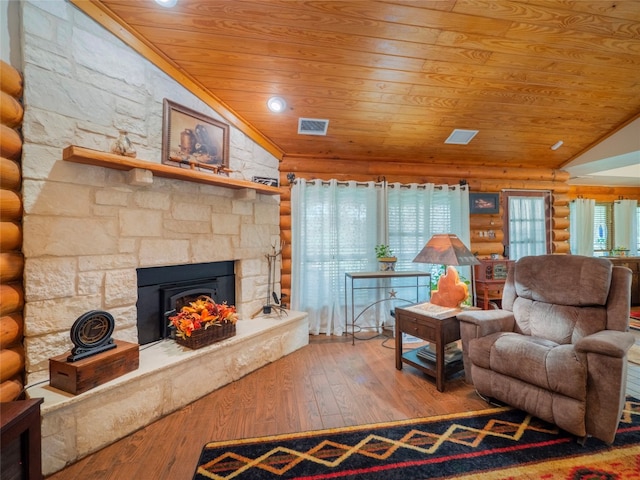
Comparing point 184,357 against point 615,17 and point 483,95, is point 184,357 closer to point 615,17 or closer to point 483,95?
point 483,95

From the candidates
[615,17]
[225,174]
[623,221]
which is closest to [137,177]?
[225,174]

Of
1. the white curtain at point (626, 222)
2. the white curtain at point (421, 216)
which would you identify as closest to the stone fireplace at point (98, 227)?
the white curtain at point (421, 216)

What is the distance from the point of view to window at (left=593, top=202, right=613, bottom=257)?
5.68 meters

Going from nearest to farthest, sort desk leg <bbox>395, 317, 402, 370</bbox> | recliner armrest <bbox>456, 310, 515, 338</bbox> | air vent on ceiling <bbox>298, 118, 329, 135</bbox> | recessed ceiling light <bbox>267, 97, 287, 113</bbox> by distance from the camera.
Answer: recliner armrest <bbox>456, 310, 515, 338</bbox> < desk leg <bbox>395, 317, 402, 370</bbox> < recessed ceiling light <bbox>267, 97, 287, 113</bbox> < air vent on ceiling <bbox>298, 118, 329, 135</bbox>

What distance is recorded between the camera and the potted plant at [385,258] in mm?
3582

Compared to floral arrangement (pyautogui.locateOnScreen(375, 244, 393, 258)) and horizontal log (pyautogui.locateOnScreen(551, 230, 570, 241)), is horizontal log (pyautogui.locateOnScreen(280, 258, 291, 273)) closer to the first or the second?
floral arrangement (pyautogui.locateOnScreen(375, 244, 393, 258))

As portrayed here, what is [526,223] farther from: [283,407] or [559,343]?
[283,407]

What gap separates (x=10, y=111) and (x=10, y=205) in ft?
1.72

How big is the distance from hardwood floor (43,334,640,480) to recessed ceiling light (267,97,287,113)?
2569 mm

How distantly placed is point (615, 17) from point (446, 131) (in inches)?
60.8

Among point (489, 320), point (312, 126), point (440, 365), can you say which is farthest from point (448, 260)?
point (312, 126)

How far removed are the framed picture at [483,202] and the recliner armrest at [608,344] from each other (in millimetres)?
2665

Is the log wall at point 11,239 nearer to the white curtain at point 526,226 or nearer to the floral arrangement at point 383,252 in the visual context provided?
the floral arrangement at point 383,252

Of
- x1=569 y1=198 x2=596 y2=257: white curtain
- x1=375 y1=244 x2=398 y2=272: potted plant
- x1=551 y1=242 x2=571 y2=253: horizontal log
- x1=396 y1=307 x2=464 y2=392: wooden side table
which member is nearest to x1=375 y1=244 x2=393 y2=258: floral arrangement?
x1=375 y1=244 x2=398 y2=272: potted plant
